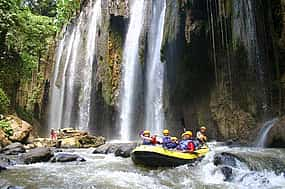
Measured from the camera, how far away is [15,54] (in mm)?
23766

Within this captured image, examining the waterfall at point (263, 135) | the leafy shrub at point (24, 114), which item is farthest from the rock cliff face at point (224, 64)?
the leafy shrub at point (24, 114)

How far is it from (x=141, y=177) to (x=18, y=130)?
14.1m

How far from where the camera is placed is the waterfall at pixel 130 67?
23.6 meters

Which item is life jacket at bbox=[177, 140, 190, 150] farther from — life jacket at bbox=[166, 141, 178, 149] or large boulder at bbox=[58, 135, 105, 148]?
large boulder at bbox=[58, 135, 105, 148]

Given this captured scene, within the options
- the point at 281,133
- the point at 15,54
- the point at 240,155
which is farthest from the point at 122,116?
the point at 240,155

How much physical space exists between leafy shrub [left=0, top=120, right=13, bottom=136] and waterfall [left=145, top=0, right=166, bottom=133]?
8386 millimetres

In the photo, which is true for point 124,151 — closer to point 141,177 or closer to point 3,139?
point 141,177

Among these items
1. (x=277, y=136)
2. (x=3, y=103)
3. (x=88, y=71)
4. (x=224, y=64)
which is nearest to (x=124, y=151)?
(x=277, y=136)

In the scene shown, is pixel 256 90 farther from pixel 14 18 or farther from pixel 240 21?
pixel 14 18

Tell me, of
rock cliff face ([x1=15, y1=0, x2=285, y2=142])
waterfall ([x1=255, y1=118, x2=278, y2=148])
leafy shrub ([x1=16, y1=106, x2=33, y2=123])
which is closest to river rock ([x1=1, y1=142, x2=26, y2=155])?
rock cliff face ([x1=15, y1=0, x2=285, y2=142])

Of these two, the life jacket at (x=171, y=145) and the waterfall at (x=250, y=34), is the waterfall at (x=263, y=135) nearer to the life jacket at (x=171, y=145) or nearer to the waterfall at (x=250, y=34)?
the waterfall at (x=250, y=34)

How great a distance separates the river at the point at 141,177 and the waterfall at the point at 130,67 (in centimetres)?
1255

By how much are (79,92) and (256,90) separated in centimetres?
1859

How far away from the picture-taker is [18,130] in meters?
20.9
